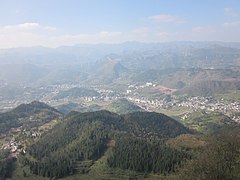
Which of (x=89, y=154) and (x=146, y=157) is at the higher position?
(x=146, y=157)

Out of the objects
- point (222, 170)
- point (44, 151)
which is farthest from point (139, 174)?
point (44, 151)

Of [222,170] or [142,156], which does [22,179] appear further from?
[222,170]

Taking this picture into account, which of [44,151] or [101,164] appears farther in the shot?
[44,151]

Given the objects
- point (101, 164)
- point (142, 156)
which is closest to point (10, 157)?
point (101, 164)

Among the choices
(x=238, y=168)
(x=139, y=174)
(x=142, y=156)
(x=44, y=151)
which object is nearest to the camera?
(x=238, y=168)

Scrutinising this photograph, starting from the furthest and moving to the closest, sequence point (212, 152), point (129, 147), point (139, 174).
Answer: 1. point (129, 147)
2. point (139, 174)
3. point (212, 152)

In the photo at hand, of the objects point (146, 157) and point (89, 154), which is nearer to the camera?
point (146, 157)

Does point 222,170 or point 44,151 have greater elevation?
point 222,170

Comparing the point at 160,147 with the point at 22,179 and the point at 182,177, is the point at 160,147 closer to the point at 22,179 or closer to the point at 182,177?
the point at 182,177

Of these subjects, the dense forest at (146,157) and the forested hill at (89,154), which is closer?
the dense forest at (146,157)

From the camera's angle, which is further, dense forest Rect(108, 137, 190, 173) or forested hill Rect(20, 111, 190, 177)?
forested hill Rect(20, 111, 190, 177)
